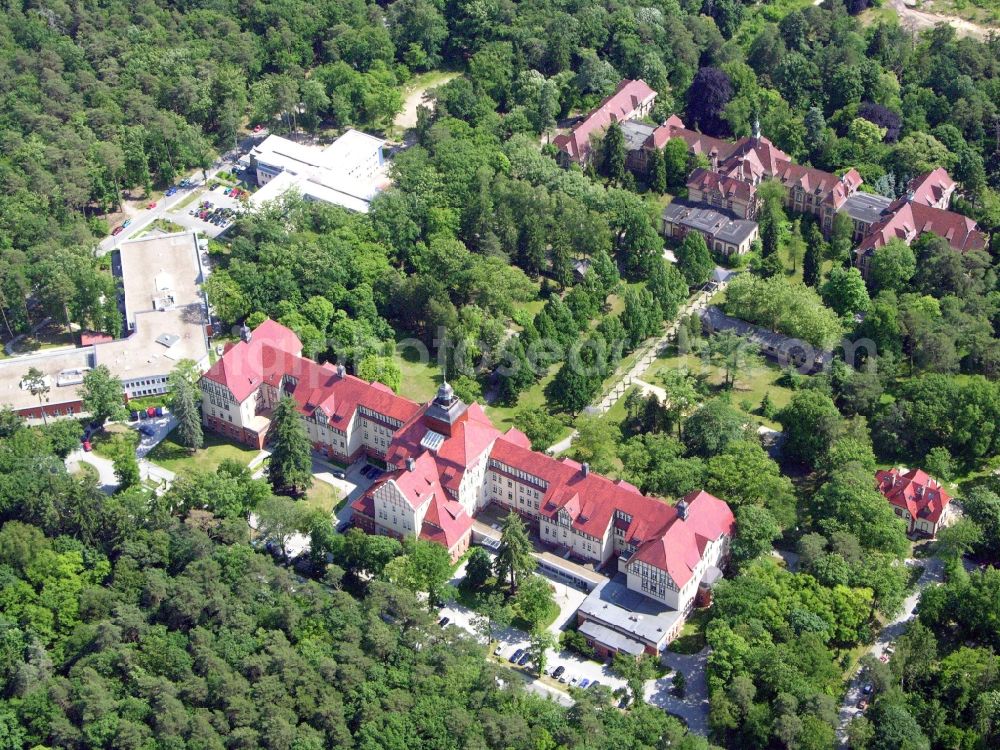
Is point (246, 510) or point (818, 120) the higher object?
point (818, 120)

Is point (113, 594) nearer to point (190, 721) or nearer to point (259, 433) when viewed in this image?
point (190, 721)

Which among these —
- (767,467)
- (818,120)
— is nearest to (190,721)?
(767,467)

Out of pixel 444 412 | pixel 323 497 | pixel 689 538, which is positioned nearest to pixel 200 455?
pixel 323 497

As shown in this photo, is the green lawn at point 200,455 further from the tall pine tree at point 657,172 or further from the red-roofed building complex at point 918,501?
the tall pine tree at point 657,172

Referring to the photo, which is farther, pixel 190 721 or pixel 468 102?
pixel 468 102

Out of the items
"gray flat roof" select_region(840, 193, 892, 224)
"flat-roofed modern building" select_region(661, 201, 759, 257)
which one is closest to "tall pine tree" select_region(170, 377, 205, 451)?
"flat-roofed modern building" select_region(661, 201, 759, 257)

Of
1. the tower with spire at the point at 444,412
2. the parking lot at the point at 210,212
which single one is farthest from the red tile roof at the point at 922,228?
the parking lot at the point at 210,212

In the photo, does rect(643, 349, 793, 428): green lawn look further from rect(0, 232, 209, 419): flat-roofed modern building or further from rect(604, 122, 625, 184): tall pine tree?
rect(0, 232, 209, 419): flat-roofed modern building
